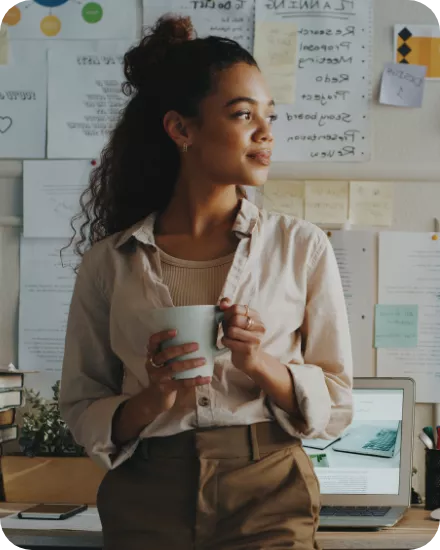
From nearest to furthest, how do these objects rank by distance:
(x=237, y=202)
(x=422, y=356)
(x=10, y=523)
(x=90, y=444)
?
(x=90, y=444)
(x=237, y=202)
(x=10, y=523)
(x=422, y=356)

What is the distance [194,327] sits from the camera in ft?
3.05

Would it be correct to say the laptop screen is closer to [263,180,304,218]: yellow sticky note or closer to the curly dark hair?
[263,180,304,218]: yellow sticky note

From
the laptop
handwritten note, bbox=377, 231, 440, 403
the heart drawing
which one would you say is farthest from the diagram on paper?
the laptop

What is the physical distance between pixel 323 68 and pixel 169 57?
76cm

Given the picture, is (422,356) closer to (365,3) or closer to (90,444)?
(365,3)

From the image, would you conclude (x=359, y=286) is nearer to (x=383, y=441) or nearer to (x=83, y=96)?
(x=383, y=441)

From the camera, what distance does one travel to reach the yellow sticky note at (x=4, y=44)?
1982 millimetres

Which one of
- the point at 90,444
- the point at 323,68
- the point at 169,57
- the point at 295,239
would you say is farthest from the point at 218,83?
the point at 323,68

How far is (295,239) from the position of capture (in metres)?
1.17

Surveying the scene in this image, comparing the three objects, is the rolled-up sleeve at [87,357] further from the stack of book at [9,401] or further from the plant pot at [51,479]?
the stack of book at [9,401]

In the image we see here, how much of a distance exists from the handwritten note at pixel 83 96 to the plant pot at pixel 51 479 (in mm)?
711

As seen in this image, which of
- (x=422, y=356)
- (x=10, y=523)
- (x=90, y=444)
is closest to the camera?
(x=90, y=444)

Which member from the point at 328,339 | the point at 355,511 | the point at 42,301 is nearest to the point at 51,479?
the point at 42,301

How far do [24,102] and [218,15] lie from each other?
1.66 feet
